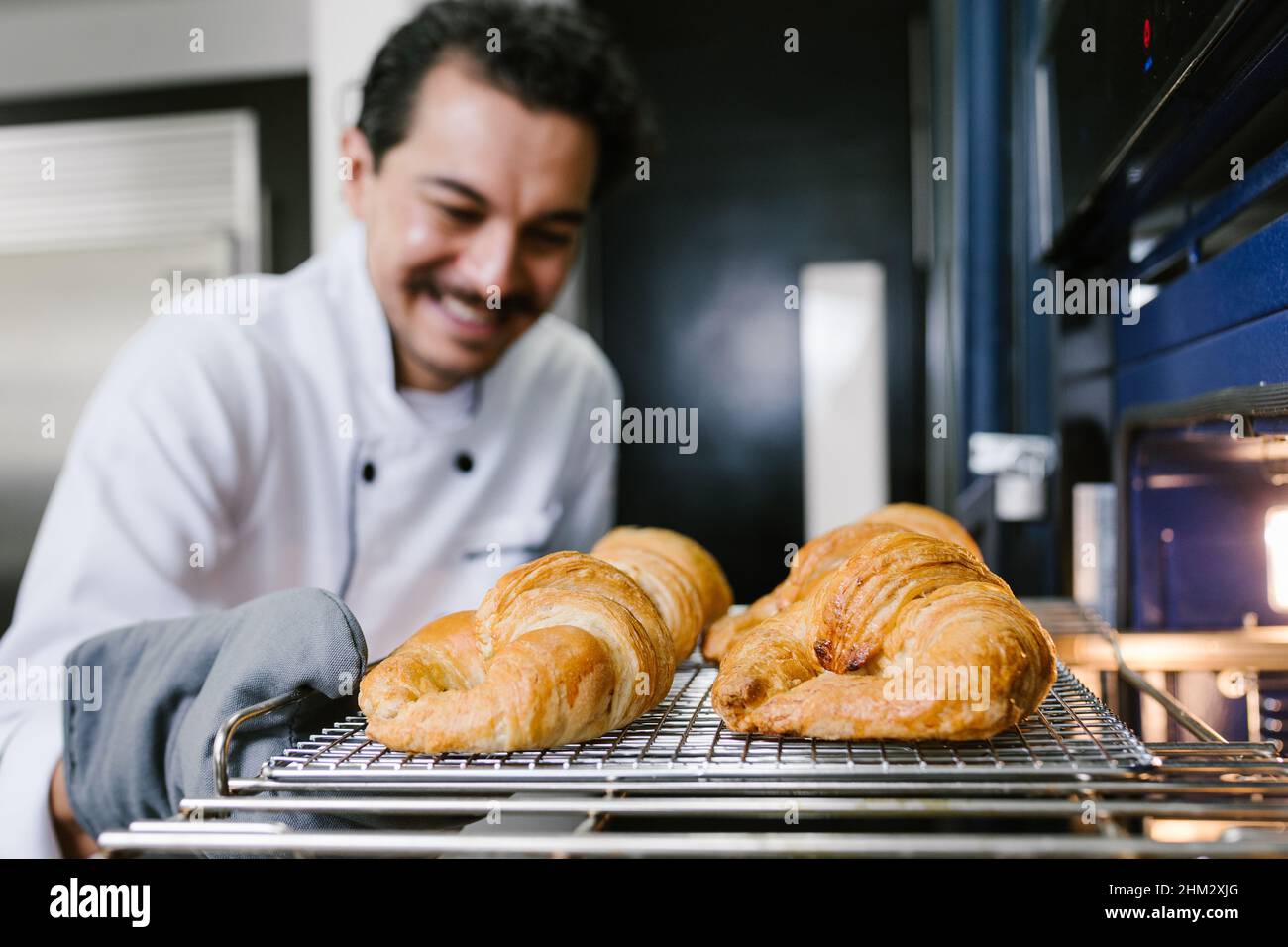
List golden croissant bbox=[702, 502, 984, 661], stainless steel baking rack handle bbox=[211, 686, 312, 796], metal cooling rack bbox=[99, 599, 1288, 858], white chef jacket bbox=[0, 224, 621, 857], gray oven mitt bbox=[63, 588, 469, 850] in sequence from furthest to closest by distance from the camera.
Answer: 1. white chef jacket bbox=[0, 224, 621, 857]
2. golden croissant bbox=[702, 502, 984, 661]
3. gray oven mitt bbox=[63, 588, 469, 850]
4. stainless steel baking rack handle bbox=[211, 686, 312, 796]
5. metal cooling rack bbox=[99, 599, 1288, 858]

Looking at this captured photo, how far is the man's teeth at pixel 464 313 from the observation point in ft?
5.27

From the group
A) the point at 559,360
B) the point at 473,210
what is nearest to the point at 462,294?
the point at 473,210

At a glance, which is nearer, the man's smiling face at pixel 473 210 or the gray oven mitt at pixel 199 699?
the gray oven mitt at pixel 199 699

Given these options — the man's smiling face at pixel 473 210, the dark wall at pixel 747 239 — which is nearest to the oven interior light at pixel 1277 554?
the man's smiling face at pixel 473 210

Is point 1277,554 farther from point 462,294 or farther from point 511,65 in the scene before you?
point 511,65

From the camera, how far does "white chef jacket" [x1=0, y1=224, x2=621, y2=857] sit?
4.62 ft

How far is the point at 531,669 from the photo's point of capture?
22.7 inches

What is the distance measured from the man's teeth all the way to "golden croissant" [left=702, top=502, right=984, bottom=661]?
0.88 metres

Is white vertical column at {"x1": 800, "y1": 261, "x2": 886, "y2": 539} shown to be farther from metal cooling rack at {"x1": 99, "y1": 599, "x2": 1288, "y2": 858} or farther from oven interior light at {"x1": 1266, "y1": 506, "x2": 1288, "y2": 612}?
metal cooling rack at {"x1": 99, "y1": 599, "x2": 1288, "y2": 858}

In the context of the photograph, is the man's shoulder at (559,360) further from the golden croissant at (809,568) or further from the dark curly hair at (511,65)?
the golden croissant at (809,568)

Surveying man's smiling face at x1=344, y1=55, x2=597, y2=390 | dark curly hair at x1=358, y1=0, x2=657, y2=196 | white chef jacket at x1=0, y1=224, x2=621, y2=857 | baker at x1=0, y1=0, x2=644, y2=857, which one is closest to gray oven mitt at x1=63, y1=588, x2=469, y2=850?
baker at x1=0, y1=0, x2=644, y2=857

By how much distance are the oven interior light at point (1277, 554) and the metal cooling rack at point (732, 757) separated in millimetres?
307

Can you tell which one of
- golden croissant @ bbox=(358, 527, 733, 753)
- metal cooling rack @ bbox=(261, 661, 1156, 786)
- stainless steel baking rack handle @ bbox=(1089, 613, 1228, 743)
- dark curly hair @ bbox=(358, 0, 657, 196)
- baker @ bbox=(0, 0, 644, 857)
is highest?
dark curly hair @ bbox=(358, 0, 657, 196)
